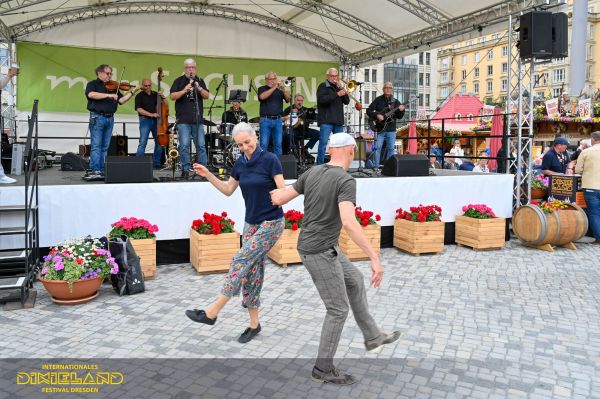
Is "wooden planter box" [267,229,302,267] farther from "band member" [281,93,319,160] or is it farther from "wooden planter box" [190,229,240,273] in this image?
"band member" [281,93,319,160]

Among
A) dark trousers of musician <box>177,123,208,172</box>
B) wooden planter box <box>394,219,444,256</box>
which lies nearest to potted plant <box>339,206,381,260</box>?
wooden planter box <box>394,219,444,256</box>

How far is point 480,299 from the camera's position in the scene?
5.74m

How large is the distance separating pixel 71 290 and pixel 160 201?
1.98m

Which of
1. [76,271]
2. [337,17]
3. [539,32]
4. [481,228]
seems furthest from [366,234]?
[337,17]

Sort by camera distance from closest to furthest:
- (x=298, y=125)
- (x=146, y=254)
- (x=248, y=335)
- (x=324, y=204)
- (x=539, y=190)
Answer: (x=324, y=204) → (x=248, y=335) → (x=146, y=254) → (x=539, y=190) → (x=298, y=125)

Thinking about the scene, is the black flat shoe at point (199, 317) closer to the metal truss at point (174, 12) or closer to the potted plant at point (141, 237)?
the potted plant at point (141, 237)

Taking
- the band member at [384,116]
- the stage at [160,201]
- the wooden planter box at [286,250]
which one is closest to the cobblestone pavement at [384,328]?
the wooden planter box at [286,250]

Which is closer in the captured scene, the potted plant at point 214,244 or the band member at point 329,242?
the band member at point 329,242

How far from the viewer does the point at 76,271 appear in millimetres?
5430

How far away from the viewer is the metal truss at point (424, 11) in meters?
12.2

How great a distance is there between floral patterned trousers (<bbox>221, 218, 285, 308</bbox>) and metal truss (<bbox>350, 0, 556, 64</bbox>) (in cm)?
750

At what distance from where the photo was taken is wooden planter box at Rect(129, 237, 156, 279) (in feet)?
21.0

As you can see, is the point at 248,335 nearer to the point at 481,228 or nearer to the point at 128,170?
the point at 128,170

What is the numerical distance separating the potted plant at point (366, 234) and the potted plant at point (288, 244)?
0.70 m
